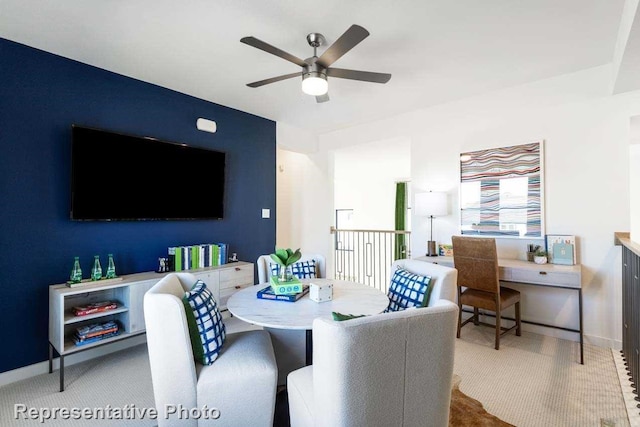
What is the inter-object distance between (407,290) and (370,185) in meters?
6.52

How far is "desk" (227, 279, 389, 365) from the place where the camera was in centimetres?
155

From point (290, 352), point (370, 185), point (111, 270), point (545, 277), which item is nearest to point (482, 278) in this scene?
point (545, 277)

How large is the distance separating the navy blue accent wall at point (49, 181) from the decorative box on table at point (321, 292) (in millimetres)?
1992

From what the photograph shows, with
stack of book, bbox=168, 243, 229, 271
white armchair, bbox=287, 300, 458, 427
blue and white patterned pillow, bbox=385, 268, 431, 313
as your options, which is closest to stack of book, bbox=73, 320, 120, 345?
stack of book, bbox=168, 243, 229, 271

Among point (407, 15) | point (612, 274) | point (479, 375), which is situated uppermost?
point (407, 15)

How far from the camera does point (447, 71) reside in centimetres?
273

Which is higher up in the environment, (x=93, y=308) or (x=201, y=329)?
(x=201, y=329)

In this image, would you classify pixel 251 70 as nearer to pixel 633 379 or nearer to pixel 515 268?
pixel 515 268

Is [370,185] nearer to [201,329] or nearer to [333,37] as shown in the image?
[333,37]

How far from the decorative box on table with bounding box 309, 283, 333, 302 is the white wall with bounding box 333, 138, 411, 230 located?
3.70 metres

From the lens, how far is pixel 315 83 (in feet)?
7.07

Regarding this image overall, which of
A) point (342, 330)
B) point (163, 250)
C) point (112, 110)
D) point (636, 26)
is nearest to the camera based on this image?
point (342, 330)

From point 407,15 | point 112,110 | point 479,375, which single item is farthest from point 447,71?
point 112,110

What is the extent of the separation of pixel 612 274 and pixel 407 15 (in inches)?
110
